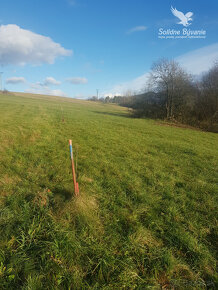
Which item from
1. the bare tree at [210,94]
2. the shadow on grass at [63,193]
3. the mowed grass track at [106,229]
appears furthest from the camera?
the bare tree at [210,94]

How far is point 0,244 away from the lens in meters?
2.02

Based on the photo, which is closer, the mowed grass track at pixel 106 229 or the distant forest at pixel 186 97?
the mowed grass track at pixel 106 229

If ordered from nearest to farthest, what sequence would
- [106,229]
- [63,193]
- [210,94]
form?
[106,229] < [63,193] < [210,94]

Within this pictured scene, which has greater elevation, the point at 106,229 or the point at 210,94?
the point at 210,94

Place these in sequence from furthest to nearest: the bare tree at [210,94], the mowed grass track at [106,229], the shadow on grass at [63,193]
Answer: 1. the bare tree at [210,94]
2. the shadow on grass at [63,193]
3. the mowed grass track at [106,229]

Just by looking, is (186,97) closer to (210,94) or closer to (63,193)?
(210,94)

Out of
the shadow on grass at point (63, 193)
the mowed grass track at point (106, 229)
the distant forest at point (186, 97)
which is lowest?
the mowed grass track at point (106, 229)

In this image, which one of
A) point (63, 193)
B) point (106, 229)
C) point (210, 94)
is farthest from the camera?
point (210, 94)

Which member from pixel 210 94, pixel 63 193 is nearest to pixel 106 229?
pixel 63 193

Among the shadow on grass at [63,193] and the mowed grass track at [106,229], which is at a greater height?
Answer: the shadow on grass at [63,193]

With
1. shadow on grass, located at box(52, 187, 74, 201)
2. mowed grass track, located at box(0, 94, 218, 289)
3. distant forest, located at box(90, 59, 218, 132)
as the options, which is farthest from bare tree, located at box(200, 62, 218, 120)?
shadow on grass, located at box(52, 187, 74, 201)

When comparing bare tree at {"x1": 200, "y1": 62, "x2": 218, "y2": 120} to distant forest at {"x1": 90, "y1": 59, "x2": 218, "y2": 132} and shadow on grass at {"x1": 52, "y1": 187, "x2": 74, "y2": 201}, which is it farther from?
shadow on grass at {"x1": 52, "y1": 187, "x2": 74, "y2": 201}

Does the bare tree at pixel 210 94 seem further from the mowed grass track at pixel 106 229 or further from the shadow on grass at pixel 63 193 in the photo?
the shadow on grass at pixel 63 193

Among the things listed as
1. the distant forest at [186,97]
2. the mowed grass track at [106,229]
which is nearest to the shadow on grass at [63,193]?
the mowed grass track at [106,229]
